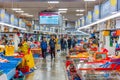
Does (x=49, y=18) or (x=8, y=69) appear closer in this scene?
(x=8, y=69)

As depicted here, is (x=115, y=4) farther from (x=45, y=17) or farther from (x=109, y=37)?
(x=45, y=17)

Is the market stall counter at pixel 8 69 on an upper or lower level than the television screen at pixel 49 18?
lower

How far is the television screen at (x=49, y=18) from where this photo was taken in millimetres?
20328

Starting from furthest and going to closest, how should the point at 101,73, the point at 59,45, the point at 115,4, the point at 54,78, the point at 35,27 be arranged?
1. the point at 35,27
2. the point at 59,45
3. the point at 115,4
4. the point at 54,78
5. the point at 101,73

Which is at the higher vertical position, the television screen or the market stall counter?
the television screen

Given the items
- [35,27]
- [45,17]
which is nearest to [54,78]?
[45,17]

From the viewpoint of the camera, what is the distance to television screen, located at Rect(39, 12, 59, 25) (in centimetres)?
2033

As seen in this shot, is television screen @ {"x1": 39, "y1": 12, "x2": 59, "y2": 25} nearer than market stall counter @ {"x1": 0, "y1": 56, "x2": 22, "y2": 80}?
No

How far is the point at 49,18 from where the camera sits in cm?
2041

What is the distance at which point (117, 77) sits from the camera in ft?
14.3

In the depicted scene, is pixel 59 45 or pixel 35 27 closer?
pixel 59 45

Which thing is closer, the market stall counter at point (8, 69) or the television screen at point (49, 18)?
the market stall counter at point (8, 69)

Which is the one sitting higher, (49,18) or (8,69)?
(49,18)

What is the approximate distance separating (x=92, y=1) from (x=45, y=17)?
3798 mm
